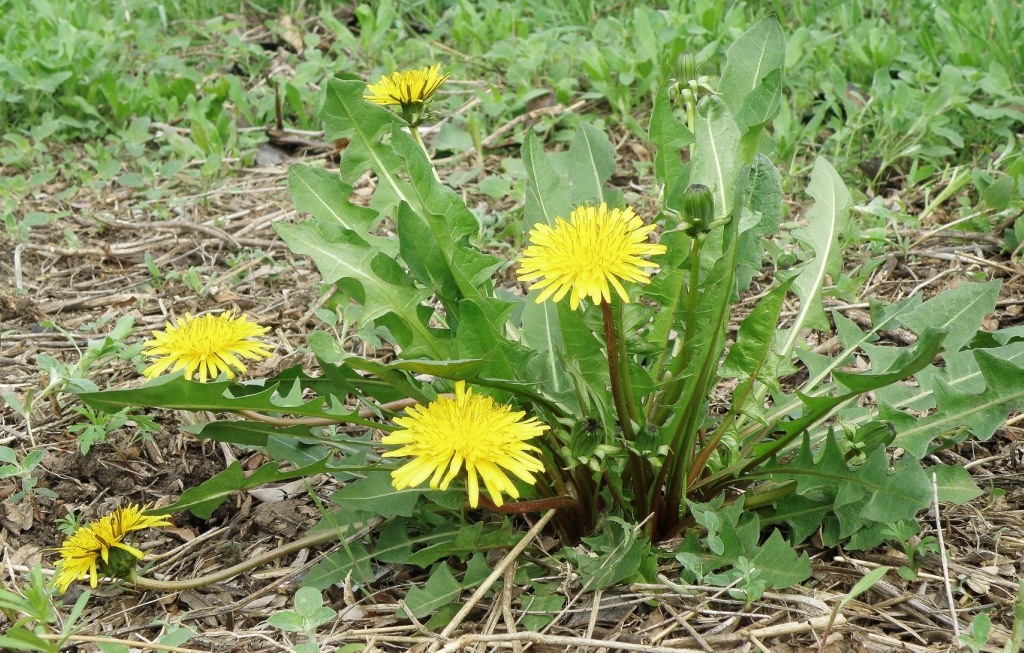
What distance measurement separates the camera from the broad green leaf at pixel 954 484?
198 centimetres

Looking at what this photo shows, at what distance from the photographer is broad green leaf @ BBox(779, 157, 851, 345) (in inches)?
92.0

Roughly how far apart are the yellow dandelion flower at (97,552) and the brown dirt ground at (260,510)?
0.17 m

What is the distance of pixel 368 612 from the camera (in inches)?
81.1

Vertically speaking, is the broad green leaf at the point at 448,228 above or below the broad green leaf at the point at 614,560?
above

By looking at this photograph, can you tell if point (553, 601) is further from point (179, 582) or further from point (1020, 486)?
point (1020, 486)

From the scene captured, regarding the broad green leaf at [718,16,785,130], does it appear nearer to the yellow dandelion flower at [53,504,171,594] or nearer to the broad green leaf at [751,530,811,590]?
the broad green leaf at [751,530,811,590]

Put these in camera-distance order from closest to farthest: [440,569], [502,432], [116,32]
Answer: [502,432], [440,569], [116,32]

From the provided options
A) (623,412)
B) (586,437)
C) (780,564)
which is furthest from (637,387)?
(780,564)

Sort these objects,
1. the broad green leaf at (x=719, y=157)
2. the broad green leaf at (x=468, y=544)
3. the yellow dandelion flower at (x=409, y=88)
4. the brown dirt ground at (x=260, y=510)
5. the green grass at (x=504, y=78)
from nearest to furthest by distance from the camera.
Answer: the brown dirt ground at (x=260, y=510)
the broad green leaf at (x=468, y=544)
the broad green leaf at (x=719, y=157)
the yellow dandelion flower at (x=409, y=88)
the green grass at (x=504, y=78)

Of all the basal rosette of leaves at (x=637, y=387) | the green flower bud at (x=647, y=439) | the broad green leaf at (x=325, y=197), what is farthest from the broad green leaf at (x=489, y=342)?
the broad green leaf at (x=325, y=197)

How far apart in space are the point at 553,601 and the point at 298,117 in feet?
9.57

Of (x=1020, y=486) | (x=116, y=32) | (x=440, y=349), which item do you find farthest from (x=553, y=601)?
(x=116, y=32)

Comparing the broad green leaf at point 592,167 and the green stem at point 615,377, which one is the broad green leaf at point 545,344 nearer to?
the green stem at point 615,377

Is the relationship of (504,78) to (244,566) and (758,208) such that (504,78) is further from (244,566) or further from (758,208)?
(244,566)
